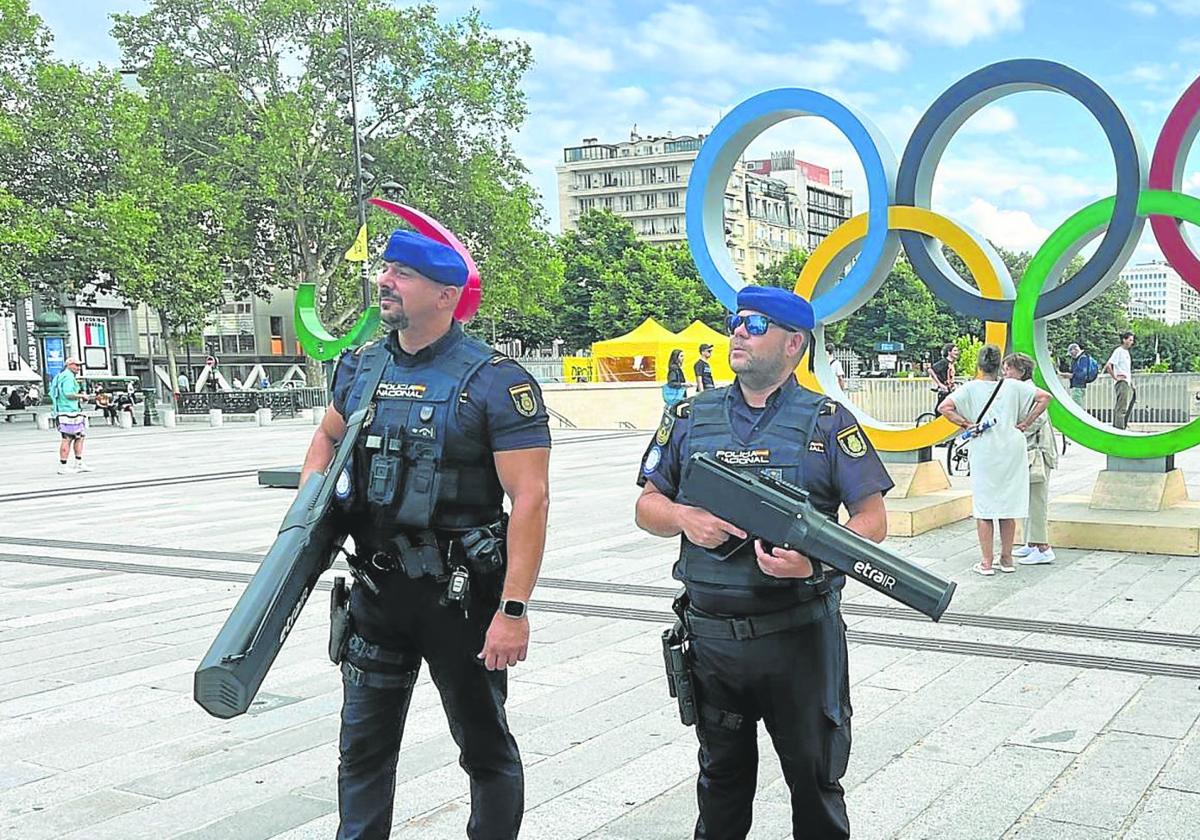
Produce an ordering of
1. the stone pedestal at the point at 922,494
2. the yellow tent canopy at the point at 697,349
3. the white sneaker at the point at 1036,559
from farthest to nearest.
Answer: the yellow tent canopy at the point at 697,349, the stone pedestal at the point at 922,494, the white sneaker at the point at 1036,559

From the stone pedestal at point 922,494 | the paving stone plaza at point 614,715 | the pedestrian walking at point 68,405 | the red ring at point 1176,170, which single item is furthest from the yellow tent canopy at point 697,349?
the paving stone plaza at point 614,715

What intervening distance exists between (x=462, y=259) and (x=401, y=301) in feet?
0.77

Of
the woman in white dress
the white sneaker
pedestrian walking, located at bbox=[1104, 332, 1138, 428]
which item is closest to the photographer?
the woman in white dress

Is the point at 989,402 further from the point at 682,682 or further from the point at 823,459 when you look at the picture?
the point at 682,682

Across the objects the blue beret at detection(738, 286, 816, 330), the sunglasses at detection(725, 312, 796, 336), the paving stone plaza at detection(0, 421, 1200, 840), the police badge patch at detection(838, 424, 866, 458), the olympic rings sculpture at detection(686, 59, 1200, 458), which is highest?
the olympic rings sculpture at detection(686, 59, 1200, 458)

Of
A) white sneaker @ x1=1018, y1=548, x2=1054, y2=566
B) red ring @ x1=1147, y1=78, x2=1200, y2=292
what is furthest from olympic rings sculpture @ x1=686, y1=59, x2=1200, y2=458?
white sneaker @ x1=1018, y1=548, x2=1054, y2=566

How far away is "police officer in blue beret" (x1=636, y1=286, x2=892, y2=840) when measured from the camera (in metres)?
2.93

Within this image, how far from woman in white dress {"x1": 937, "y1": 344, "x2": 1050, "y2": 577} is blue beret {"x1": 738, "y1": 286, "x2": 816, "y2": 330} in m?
4.89

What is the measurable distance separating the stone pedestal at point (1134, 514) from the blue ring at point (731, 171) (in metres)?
2.60

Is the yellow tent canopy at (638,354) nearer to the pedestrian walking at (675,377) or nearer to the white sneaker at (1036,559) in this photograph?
the pedestrian walking at (675,377)

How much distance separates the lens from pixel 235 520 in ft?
36.6

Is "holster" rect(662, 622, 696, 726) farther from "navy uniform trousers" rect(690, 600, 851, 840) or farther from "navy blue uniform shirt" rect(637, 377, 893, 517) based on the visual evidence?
A: "navy blue uniform shirt" rect(637, 377, 893, 517)

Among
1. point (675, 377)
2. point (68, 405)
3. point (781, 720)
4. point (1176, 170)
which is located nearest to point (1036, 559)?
point (1176, 170)

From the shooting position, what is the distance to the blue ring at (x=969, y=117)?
28.5ft
